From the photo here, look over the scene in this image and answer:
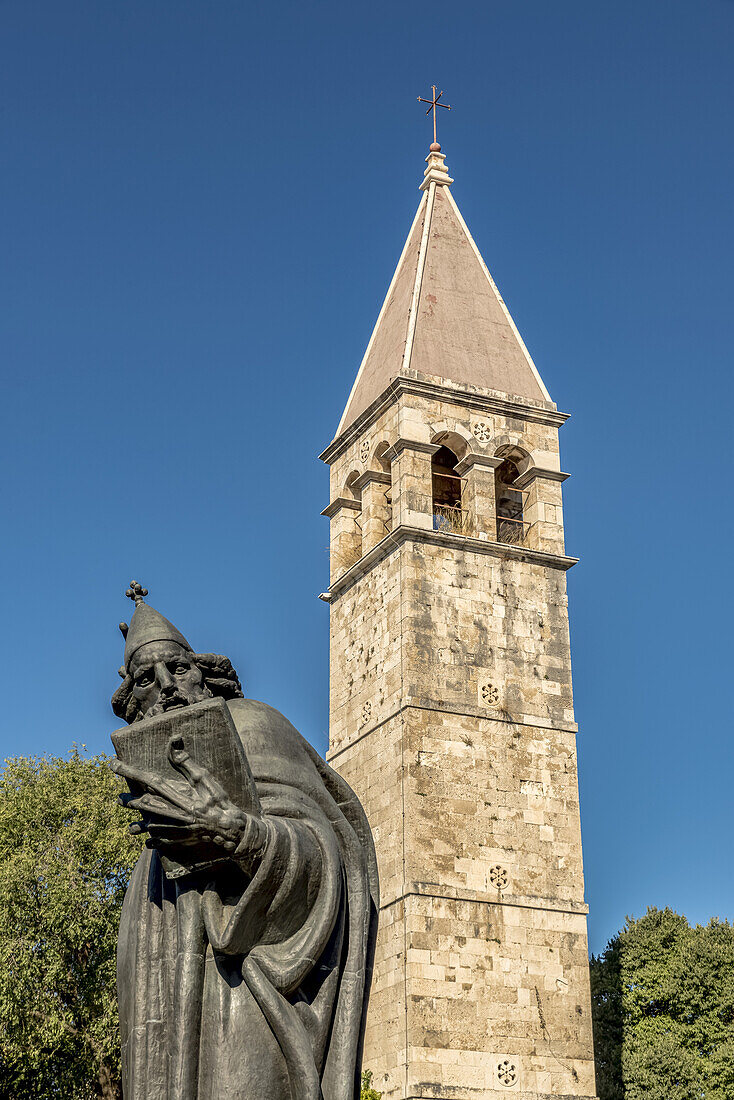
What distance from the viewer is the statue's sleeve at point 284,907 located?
14.1ft

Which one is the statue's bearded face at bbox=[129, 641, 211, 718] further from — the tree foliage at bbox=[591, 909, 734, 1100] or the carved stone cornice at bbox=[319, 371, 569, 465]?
the tree foliage at bbox=[591, 909, 734, 1100]

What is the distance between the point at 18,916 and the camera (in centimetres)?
2156

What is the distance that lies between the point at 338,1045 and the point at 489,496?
22.6m

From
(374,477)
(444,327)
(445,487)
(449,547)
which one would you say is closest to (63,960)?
(449,547)

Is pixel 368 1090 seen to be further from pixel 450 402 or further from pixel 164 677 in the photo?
pixel 164 677

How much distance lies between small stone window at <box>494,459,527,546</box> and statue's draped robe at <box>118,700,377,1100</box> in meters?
23.0

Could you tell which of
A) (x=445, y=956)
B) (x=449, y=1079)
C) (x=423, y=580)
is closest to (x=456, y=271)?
(x=423, y=580)

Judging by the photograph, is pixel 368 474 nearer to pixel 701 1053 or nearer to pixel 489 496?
pixel 489 496

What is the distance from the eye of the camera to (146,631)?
480cm

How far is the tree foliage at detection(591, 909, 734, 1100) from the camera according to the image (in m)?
30.9

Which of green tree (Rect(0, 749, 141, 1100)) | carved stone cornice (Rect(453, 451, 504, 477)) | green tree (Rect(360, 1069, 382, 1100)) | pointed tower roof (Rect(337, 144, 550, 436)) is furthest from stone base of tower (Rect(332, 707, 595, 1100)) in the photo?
pointed tower roof (Rect(337, 144, 550, 436))

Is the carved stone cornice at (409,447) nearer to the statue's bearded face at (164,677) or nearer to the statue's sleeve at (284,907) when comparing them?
the statue's bearded face at (164,677)

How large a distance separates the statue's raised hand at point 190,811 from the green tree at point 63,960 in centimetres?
1782

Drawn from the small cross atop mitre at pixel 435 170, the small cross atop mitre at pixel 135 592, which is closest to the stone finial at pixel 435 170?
the small cross atop mitre at pixel 435 170
